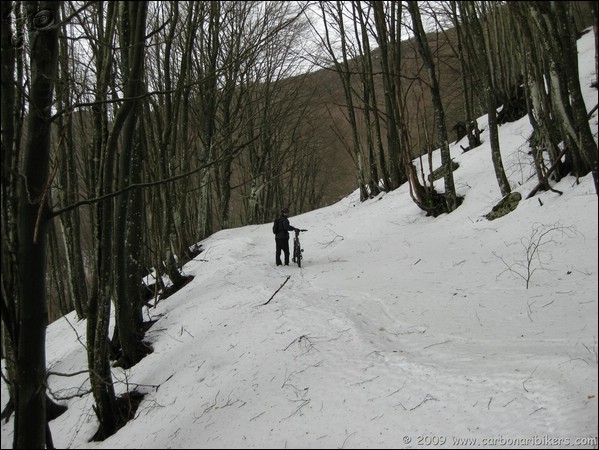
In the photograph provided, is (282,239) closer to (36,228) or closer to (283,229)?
(283,229)

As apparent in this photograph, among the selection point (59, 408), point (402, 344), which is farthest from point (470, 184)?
point (59, 408)

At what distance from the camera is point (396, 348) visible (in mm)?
4297

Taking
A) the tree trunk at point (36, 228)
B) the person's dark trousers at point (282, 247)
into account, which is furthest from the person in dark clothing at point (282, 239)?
the tree trunk at point (36, 228)

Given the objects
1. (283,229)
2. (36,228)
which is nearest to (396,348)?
(36,228)

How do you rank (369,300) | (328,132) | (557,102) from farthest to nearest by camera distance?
(328,132) → (369,300) → (557,102)

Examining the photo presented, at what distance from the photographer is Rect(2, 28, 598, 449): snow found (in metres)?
2.36

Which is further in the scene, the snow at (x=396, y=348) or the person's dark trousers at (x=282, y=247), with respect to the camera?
the person's dark trousers at (x=282, y=247)

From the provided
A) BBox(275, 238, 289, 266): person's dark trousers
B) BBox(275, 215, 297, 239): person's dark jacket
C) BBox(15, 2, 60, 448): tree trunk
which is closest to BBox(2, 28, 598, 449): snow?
BBox(15, 2, 60, 448): tree trunk

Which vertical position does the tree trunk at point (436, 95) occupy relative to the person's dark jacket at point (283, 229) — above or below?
above

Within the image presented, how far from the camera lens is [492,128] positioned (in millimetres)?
7691

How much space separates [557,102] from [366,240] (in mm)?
5366

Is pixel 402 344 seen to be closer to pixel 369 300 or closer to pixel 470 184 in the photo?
pixel 369 300

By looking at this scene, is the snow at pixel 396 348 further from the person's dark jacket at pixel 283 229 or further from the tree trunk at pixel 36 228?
the person's dark jacket at pixel 283 229

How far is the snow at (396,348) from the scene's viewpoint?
2.36m
